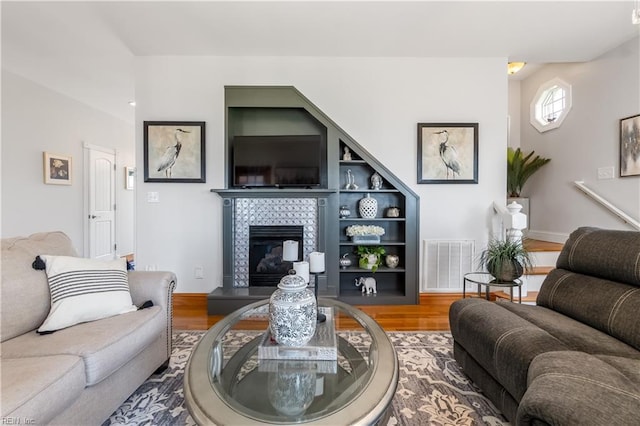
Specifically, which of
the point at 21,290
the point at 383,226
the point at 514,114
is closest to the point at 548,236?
the point at 514,114

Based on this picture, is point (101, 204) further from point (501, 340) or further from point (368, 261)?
point (501, 340)

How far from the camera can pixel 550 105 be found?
14.0 feet

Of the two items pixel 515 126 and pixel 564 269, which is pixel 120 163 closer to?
pixel 564 269

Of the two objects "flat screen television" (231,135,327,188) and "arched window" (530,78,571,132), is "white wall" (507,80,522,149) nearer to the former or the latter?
"arched window" (530,78,571,132)

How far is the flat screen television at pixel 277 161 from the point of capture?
10.7 feet

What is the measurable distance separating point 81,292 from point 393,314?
2572 mm

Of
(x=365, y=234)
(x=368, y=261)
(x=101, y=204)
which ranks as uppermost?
(x=101, y=204)

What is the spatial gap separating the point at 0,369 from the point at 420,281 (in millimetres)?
3333

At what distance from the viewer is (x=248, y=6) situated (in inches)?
97.3

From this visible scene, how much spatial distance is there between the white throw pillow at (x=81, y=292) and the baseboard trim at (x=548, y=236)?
4.97m

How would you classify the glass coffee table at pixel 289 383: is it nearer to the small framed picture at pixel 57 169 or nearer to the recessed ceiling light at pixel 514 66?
the recessed ceiling light at pixel 514 66

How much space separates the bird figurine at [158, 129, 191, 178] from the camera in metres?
3.33

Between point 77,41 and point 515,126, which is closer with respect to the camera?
point 77,41

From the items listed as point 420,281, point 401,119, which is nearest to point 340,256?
point 420,281
